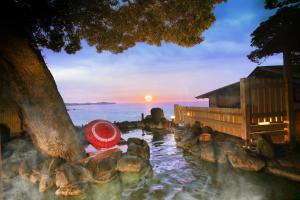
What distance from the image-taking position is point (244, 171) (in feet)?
30.5

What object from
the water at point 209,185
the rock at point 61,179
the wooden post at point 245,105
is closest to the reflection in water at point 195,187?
the water at point 209,185

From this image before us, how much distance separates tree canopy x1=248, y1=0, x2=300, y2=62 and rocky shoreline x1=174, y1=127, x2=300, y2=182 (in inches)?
172

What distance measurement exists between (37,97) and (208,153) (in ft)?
27.7

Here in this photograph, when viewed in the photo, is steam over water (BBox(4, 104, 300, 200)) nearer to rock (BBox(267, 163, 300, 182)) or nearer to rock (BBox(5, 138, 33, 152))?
rock (BBox(267, 163, 300, 182))

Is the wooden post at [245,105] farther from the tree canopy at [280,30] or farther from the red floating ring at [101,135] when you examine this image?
the red floating ring at [101,135]

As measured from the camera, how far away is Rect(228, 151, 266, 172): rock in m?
9.23

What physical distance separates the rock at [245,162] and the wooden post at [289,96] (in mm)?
2179

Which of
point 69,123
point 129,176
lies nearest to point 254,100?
point 129,176

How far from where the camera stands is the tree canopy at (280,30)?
29.5ft

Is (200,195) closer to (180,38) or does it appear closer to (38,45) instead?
(180,38)

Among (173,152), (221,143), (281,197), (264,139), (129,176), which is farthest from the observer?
(173,152)

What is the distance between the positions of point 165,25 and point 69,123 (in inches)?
233

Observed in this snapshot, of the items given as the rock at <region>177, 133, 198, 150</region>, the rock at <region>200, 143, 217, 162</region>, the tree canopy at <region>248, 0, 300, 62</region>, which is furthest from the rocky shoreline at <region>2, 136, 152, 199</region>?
the tree canopy at <region>248, 0, 300, 62</region>

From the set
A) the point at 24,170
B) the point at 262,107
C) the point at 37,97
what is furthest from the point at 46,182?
the point at 262,107
